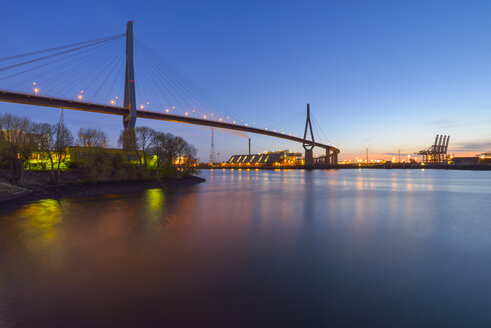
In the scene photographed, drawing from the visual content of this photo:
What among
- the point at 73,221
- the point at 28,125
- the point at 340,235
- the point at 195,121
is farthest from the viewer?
the point at 195,121

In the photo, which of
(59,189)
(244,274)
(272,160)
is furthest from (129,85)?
(272,160)

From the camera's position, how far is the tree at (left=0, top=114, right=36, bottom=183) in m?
16.9

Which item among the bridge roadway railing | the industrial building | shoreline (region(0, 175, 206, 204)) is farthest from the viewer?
the industrial building

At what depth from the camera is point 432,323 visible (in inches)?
131

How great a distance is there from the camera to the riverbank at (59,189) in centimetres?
1543

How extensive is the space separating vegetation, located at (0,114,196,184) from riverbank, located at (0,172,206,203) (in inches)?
34.0

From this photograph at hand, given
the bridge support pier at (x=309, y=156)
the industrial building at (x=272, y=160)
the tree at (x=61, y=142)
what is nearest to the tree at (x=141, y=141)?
the tree at (x=61, y=142)

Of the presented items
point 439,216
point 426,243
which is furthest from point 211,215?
point 439,216

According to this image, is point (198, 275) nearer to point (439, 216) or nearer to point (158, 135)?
point (439, 216)

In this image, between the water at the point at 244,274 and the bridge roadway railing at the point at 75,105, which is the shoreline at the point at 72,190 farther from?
the bridge roadway railing at the point at 75,105

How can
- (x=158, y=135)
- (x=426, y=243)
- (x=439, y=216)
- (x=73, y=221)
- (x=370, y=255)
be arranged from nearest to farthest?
(x=370, y=255), (x=426, y=243), (x=73, y=221), (x=439, y=216), (x=158, y=135)

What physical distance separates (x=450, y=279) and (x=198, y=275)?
501 centimetres

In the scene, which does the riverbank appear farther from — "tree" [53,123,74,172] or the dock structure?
the dock structure

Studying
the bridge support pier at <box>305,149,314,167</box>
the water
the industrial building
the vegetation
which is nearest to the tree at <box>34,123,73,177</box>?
the vegetation
